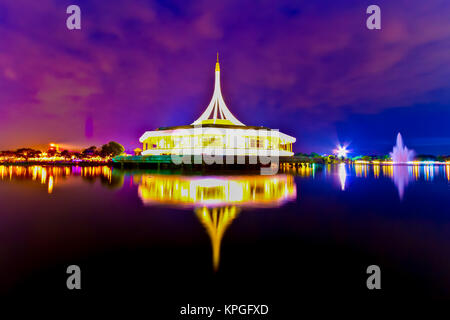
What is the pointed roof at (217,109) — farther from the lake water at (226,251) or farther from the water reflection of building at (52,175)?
the lake water at (226,251)

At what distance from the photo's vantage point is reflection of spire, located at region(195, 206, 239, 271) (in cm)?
430

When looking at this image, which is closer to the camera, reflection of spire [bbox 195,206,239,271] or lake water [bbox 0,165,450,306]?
lake water [bbox 0,165,450,306]

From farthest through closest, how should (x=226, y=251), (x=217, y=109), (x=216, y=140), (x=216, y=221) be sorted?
(x=217, y=109), (x=216, y=140), (x=216, y=221), (x=226, y=251)

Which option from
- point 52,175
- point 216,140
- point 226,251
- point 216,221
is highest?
point 216,140

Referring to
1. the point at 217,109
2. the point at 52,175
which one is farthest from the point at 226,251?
the point at 217,109

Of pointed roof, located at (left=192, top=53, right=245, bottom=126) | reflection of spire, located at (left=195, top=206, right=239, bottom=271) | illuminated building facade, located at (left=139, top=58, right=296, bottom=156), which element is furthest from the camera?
pointed roof, located at (left=192, top=53, right=245, bottom=126)

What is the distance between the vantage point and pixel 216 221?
19.5 ft

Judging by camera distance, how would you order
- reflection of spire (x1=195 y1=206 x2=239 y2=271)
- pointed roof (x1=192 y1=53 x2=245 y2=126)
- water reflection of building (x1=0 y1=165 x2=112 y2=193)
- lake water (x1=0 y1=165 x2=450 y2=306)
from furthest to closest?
pointed roof (x1=192 y1=53 x2=245 y2=126)
water reflection of building (x1=0 y1=165 x2=112 y2=193)
reflection of spire (x1=195 y1=206 x2=239 y2=271)
lake water (x1=0 y1=165 x2=450 y2=306)

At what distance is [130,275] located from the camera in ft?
11.2

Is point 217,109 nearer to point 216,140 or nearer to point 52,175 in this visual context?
point 216,140

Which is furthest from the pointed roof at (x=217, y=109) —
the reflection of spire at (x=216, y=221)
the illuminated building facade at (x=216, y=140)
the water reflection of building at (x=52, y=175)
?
the reflection of spire at (x=216, y=221)

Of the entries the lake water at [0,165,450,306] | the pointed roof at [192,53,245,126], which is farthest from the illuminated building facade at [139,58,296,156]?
the lake water at [0,165,450,306]

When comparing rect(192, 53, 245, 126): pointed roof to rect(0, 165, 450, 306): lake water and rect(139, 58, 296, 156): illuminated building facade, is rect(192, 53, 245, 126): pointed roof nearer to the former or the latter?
rect(139, 58, 296, 156): illuminated building facade

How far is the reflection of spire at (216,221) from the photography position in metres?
4.30
